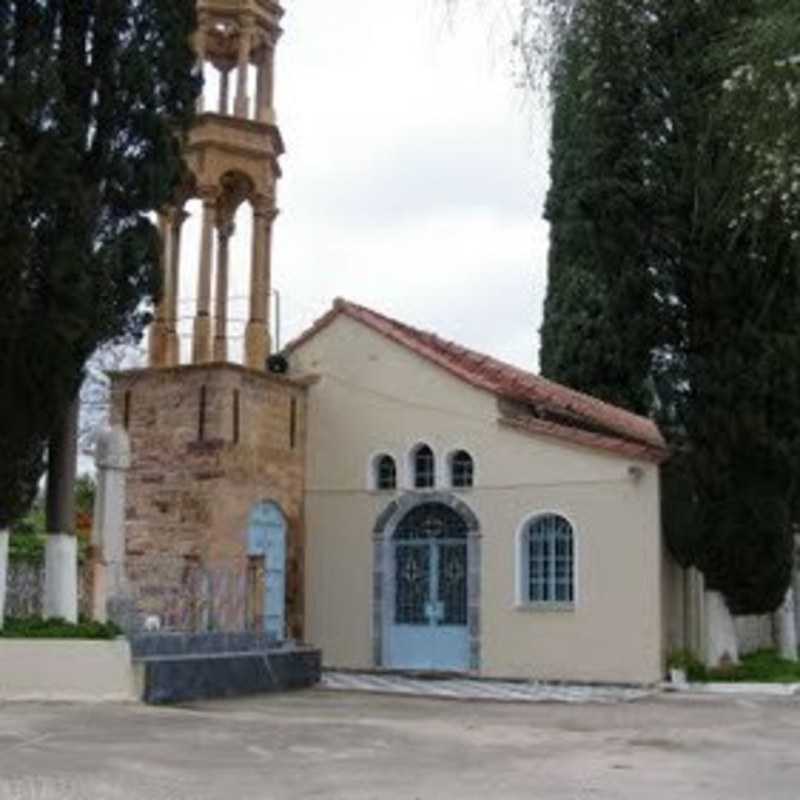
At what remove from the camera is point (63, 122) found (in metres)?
16.5

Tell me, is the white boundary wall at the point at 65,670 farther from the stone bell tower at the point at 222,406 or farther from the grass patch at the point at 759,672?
the grass patch at the point at 759,672

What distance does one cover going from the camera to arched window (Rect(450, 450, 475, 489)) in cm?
2380

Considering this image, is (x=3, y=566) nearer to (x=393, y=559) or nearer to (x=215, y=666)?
(x=215, y=666)

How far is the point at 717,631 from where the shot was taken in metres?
22.8

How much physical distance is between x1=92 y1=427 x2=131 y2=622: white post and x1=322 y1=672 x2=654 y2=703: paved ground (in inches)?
136

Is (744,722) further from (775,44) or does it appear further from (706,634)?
(775,44)

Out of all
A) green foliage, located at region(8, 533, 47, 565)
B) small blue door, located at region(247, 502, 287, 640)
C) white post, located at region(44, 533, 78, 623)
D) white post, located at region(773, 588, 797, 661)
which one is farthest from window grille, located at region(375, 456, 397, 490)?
white post, located at region(44, 533, 78, 623)

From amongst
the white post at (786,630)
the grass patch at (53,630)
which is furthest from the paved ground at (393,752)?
the white post at (786,630)

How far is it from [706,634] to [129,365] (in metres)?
11.2

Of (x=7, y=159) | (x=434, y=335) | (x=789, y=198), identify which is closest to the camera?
(x=789, y=198)

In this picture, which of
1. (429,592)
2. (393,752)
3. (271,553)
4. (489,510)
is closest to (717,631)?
(489,510)

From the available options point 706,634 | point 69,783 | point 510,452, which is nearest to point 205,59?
point 510,452

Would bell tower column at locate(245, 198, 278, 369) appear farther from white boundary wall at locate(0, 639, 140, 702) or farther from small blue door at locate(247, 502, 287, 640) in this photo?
white boundary wall at locate(0, 639, 140, 702)

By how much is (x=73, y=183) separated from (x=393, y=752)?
303 inches
